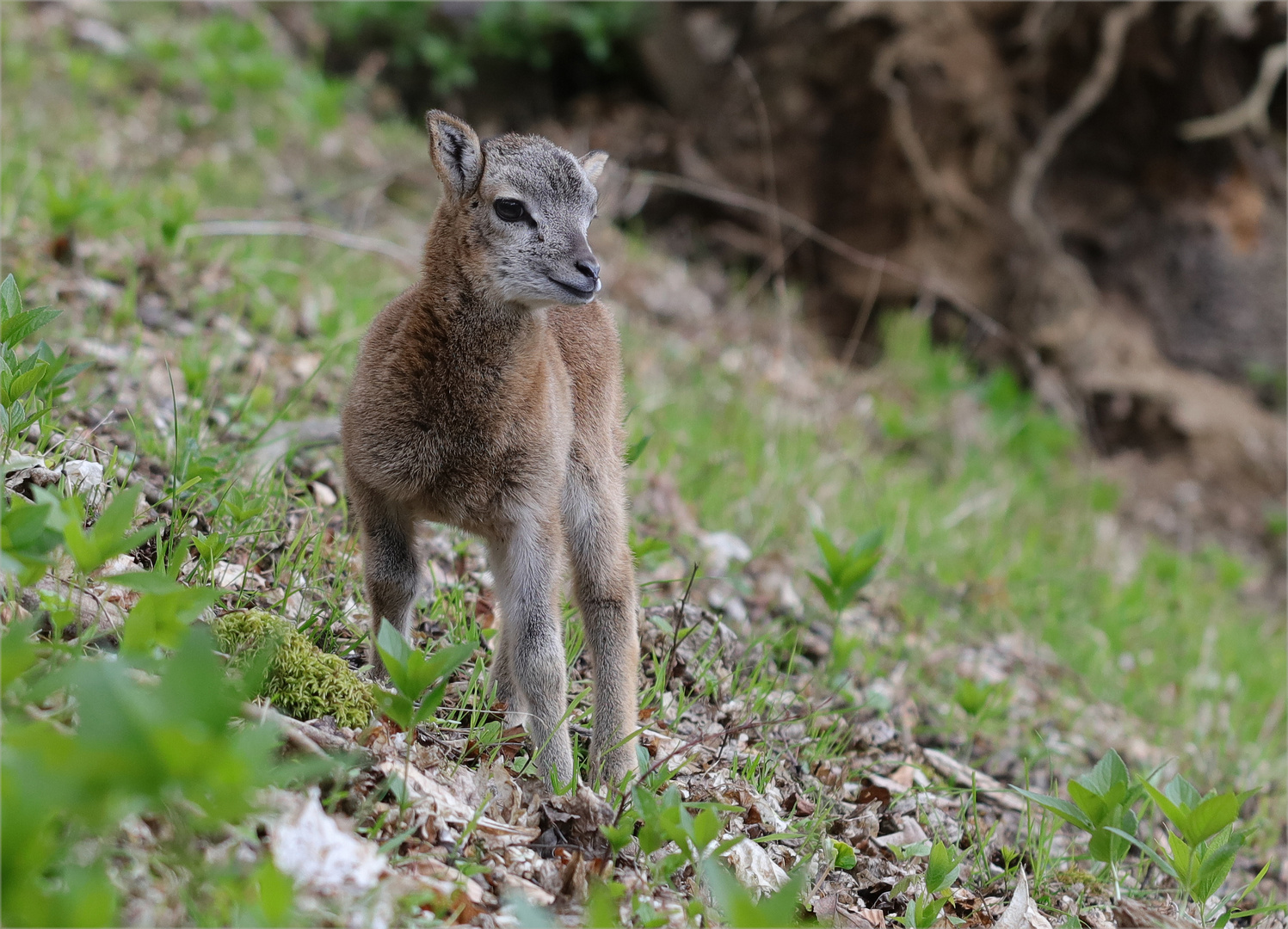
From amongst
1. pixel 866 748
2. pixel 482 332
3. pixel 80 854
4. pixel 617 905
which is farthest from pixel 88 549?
pixel 866 748

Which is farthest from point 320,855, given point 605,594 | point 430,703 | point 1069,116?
point 1069,116

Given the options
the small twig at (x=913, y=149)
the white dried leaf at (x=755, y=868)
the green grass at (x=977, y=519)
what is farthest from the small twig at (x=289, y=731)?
the small twig at (x=913, y=149)

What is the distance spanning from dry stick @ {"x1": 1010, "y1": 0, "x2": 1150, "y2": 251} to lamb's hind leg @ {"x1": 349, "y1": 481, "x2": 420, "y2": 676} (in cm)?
865

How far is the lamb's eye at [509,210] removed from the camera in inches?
139

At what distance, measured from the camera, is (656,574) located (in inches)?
212

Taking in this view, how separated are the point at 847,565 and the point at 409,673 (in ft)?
7.35

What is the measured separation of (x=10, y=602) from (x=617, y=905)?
5.87ft

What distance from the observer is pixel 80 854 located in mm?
2188

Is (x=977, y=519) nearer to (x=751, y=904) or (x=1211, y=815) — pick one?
(x=1211, y=815)

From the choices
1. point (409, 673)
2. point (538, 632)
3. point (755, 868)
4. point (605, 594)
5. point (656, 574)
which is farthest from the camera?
point (656, 574)

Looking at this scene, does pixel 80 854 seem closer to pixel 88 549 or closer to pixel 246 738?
pixel 246 738

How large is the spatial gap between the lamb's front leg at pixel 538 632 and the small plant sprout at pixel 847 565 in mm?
1474

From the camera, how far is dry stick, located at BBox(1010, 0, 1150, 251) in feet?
32.8

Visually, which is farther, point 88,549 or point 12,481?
point 12,481
